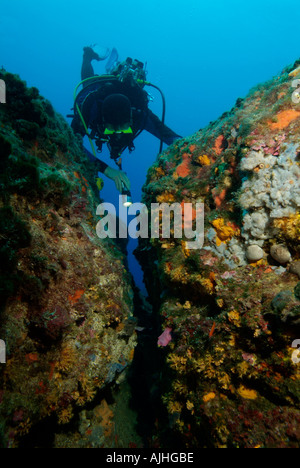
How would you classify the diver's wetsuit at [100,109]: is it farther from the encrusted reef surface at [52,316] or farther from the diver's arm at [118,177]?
the encrusted reef surface at [52,316]

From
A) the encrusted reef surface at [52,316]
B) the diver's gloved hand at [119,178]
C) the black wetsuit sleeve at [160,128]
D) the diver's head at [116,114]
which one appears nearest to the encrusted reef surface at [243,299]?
the encrusted reef surface at [52,316]

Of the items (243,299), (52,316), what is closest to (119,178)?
(52,316)

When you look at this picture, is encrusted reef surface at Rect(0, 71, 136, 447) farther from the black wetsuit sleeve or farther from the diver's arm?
the black wetsuit sleeve

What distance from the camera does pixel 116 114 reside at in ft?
20.9

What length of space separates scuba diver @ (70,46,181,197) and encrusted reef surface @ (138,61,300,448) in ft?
11.3

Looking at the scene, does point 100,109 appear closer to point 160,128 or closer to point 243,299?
point 160,128

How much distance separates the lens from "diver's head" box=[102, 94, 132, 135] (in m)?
6.31

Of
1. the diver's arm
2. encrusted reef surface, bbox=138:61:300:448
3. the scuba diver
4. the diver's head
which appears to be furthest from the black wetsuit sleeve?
encrusted reef surface, bbox=138:61:300:448

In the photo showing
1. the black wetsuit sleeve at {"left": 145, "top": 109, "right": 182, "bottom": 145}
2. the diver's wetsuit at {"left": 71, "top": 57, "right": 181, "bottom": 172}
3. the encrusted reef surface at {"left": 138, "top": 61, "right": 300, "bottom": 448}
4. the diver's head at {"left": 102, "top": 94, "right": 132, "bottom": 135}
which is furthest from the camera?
the black wetsuit sleeve at {"left": 145, "top": 109, "right": 182, "bottom": 145}

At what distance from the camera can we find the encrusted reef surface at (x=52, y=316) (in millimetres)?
2488

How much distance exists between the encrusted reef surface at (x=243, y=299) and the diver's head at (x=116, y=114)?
3391 mm
